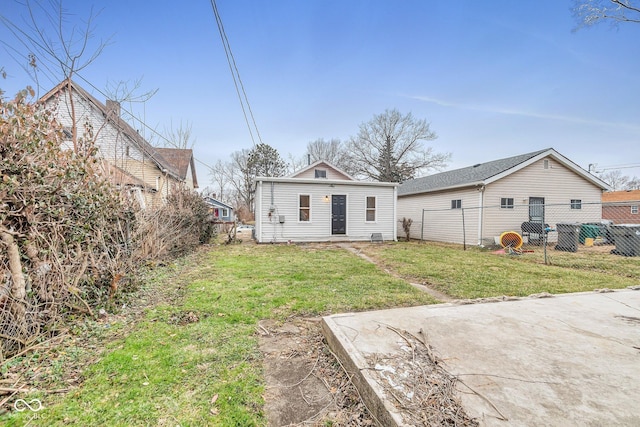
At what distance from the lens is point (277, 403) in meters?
1.83

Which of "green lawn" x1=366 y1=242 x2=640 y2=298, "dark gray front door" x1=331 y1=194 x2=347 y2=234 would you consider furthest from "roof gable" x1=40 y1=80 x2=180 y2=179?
"green lawn" x1=366 y1=242 x2=640 y2=298

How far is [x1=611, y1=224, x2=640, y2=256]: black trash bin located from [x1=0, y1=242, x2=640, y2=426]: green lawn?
1273 mm

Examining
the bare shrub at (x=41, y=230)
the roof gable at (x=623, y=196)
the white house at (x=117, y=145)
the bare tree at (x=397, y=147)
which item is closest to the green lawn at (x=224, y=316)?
the bare shrub at (x=41, y=230)

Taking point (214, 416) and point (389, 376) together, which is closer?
point (214, 416)

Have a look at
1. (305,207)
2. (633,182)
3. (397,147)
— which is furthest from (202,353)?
(633,182)

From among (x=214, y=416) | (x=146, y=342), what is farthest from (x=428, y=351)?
(x=146, y=342)

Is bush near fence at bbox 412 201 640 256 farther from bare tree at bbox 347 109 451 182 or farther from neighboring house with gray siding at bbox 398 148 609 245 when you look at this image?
bare tree at bbox 347 109 451 182

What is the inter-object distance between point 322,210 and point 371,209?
7.73 ft

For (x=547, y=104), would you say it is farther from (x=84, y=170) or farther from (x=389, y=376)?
(x=84, y=170)

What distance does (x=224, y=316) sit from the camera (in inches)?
131

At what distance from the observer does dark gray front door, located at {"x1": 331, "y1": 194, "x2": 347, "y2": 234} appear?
38.9ft

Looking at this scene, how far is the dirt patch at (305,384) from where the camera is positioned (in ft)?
5.50

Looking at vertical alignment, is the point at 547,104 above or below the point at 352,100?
below

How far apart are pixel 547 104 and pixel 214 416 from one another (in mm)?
17489
